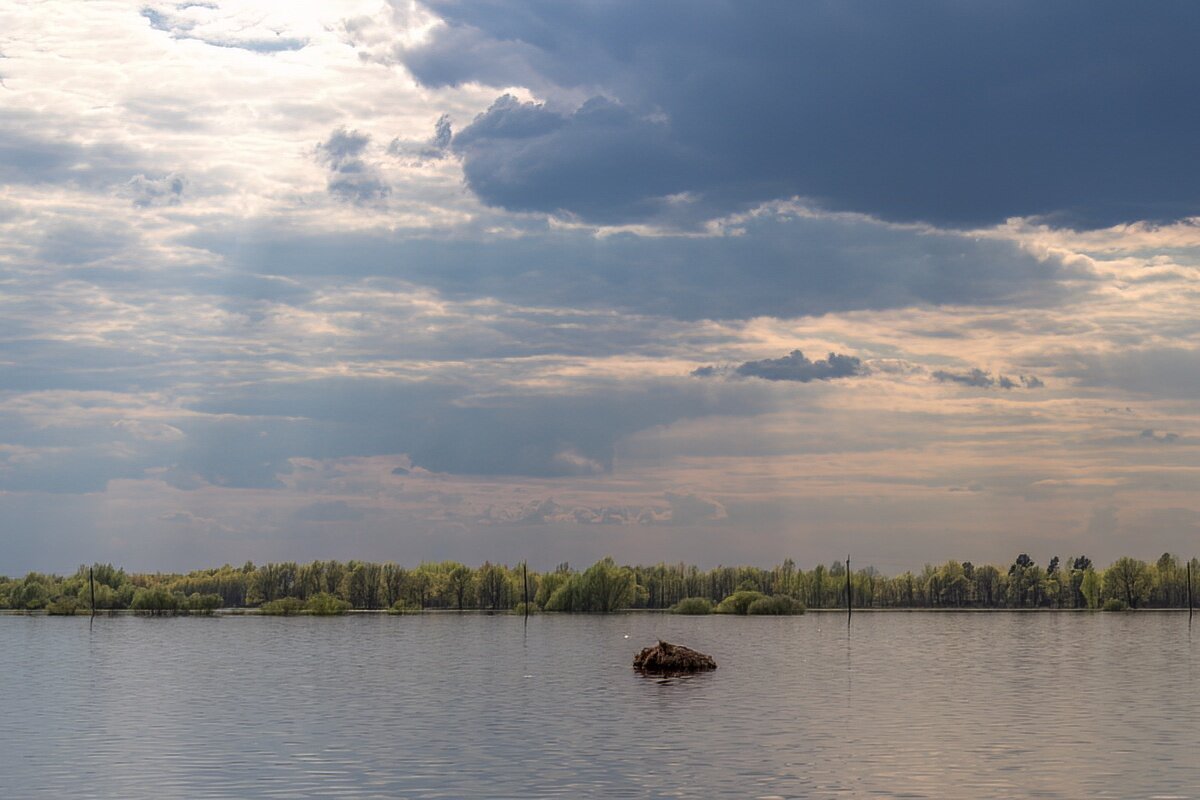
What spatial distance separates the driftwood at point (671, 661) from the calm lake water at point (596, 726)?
58.3 inches

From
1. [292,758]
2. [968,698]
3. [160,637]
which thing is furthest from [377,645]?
[292,758]

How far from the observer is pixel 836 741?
55188 mm

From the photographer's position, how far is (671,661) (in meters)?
95.8

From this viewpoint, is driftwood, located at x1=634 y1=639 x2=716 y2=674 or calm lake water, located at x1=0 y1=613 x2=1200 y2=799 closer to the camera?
calm lake water, located at x1=0 y1=613 x2=1200 y2=799

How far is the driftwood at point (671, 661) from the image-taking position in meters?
95.9

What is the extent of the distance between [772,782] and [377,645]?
105 metres

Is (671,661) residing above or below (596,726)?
below

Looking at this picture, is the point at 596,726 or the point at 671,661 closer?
the point at 596,726

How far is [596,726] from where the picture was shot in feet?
201

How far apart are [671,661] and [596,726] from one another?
35.0 metres

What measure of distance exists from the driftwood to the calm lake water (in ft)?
4.86

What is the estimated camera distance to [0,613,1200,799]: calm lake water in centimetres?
4422

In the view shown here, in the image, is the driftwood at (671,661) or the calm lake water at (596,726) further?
the driftwood at (671,661)

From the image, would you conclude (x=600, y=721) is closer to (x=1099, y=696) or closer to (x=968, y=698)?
(x=968, y=698)
